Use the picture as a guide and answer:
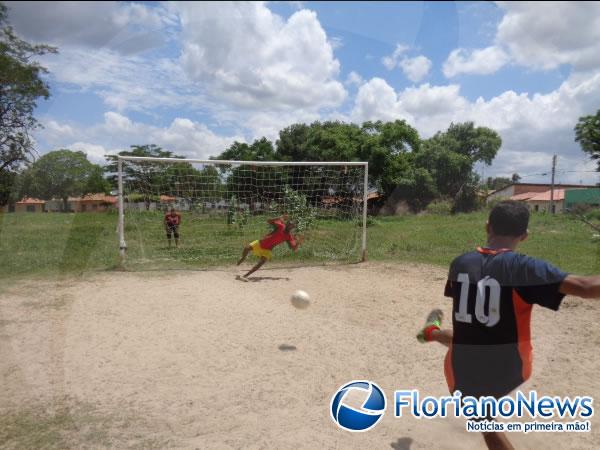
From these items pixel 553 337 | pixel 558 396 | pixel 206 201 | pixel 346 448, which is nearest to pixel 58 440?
pixel 346 448

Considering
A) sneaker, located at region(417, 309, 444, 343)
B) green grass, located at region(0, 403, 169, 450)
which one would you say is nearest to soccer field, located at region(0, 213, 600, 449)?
green grass, located at region(0, 403, 169, 450)

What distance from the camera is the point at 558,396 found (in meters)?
4.23

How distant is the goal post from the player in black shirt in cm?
912

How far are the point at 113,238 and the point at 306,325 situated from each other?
526 inches

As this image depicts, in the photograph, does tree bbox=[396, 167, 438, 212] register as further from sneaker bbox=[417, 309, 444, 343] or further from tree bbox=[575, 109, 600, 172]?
sneaker bbox=[417, 309, 444, 343]

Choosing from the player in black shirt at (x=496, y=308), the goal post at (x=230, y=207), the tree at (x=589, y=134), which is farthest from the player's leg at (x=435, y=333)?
the tree at (x=589, y=134)

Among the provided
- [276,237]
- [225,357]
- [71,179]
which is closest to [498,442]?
[225,357]

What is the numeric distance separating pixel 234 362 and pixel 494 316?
3240mm

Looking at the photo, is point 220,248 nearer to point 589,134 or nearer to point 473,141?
point 589,134

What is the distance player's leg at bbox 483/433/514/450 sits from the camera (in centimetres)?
256

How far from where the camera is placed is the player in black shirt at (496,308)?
235 cm

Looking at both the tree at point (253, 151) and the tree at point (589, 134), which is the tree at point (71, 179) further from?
the tree at point (589, 134)

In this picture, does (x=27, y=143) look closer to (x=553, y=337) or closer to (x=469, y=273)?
(x=469, y=273)

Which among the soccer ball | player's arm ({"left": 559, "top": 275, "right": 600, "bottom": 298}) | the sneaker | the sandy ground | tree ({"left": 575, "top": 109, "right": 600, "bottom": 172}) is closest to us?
player's arm ({"left": 559, "top": 275, "right": 600, "bottom": 298})
